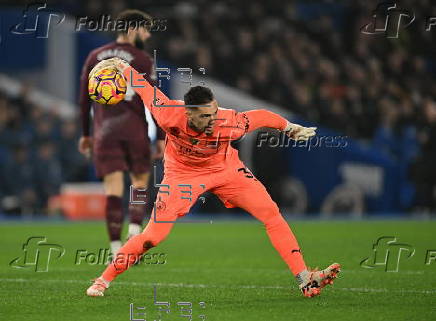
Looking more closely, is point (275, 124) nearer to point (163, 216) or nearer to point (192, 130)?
point (192, 130)

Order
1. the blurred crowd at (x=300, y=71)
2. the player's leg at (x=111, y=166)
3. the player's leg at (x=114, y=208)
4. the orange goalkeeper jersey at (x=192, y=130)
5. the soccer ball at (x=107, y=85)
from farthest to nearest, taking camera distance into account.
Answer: the blurred crowd at (x=300, y=71) → the player's leg at (x=111, y=166) → the player's leg at (x=114, y=208) → the soccer ball at (x=107, y=85) → the orange goalkeeper jersey at (x=192, y=130)

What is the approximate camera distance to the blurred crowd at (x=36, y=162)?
64.4ft

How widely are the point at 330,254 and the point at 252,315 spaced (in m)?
4.91

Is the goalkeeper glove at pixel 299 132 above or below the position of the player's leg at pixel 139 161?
above

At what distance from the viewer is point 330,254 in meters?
11.6

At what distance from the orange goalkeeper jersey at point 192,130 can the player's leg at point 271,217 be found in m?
0.20

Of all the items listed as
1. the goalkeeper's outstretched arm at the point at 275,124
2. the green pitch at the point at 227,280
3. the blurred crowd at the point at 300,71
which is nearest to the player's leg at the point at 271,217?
the green pitch at the point at 227,280

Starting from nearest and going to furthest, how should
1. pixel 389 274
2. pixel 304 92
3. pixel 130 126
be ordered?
1. pixel 389 274
2. pixel 130 126
3. pixel 304 92

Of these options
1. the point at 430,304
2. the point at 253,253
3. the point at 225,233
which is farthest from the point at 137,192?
the point at 225,233

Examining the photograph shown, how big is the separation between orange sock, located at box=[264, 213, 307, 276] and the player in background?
2660mm

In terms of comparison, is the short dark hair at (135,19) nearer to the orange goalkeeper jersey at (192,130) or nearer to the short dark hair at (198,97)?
the orange goalkeeper jersey at (192,130)

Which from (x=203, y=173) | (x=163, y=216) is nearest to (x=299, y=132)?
(x=203, y=173)

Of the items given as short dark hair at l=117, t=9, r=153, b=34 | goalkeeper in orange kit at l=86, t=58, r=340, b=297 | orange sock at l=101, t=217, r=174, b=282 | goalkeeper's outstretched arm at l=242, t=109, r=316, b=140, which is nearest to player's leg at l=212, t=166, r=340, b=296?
goalkeeper in orange kit at l=86, t=58, r=340, b=297

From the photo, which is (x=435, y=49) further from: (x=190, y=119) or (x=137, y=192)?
(x=190, y=119)
